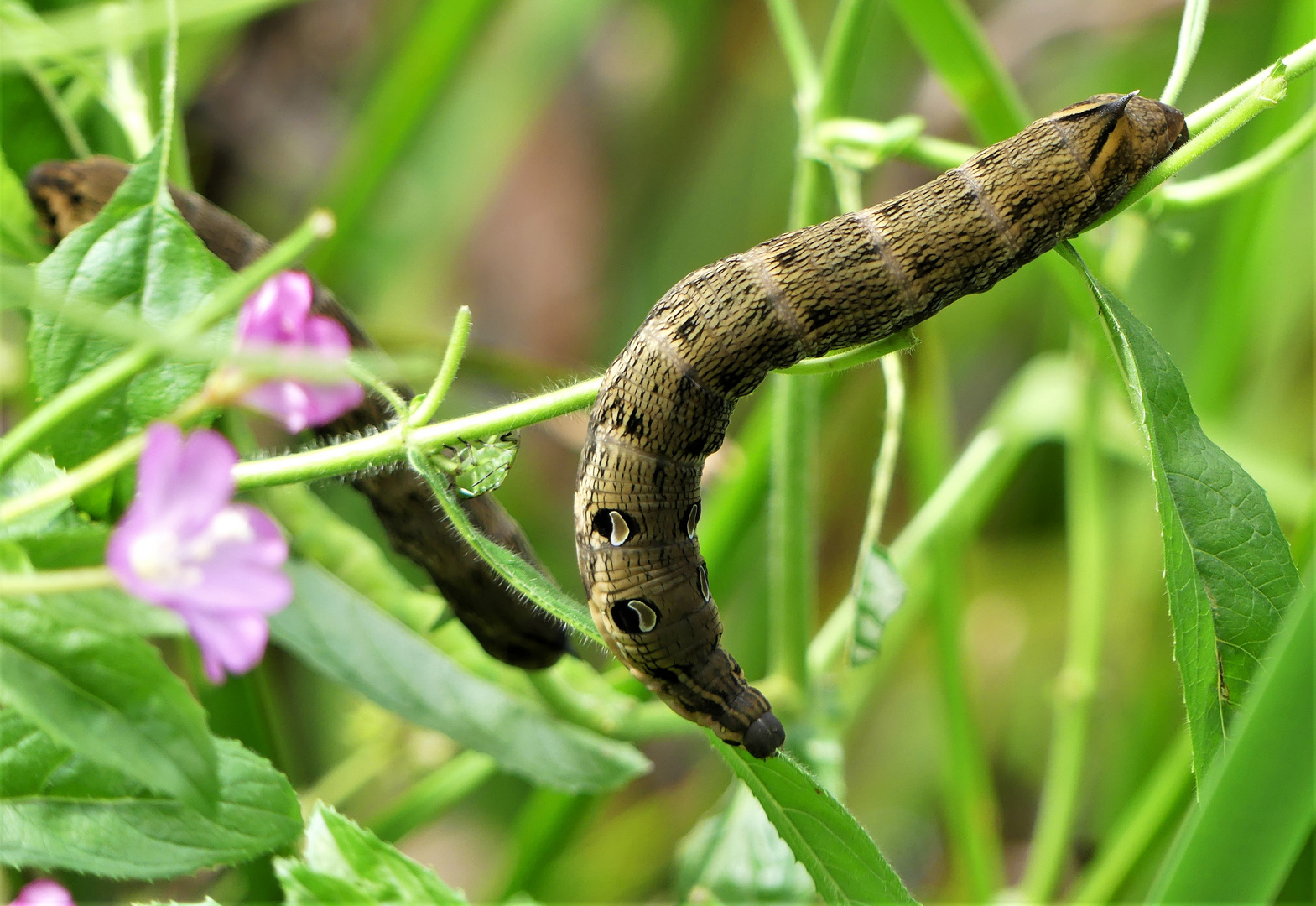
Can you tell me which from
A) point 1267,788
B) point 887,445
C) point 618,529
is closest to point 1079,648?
point 887,445

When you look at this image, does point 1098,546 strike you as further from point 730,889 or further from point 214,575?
point 214,575

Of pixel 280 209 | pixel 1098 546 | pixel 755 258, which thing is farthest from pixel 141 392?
pixel 280 209

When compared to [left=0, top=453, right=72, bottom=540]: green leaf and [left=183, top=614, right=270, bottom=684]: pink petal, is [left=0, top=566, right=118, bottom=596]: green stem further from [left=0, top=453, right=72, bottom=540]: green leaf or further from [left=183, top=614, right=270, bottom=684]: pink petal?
[left=0, top=453, right=72, bottom=540]: green leaf

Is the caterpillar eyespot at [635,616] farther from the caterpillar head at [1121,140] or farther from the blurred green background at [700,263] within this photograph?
the blurred green background at [700,263]

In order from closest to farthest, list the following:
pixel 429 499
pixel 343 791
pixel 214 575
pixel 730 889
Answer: pixel 214 575
pixel 429 499
pixel 730 889
pixel 343 791

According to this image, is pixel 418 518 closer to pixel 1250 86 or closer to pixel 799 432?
pixel 799 432

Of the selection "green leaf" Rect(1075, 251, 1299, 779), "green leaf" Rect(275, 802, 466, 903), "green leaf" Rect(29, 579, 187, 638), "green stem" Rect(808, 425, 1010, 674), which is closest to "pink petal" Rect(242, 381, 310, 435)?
"green leaf" Rect(29, 579, 187, 638)

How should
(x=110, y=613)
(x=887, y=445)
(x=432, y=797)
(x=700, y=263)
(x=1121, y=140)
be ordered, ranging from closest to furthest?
(x=110, y=613) < (x=1121, y=140) < (x=887, y=445) < (x=432, y=797) < (x=700, y=263)
